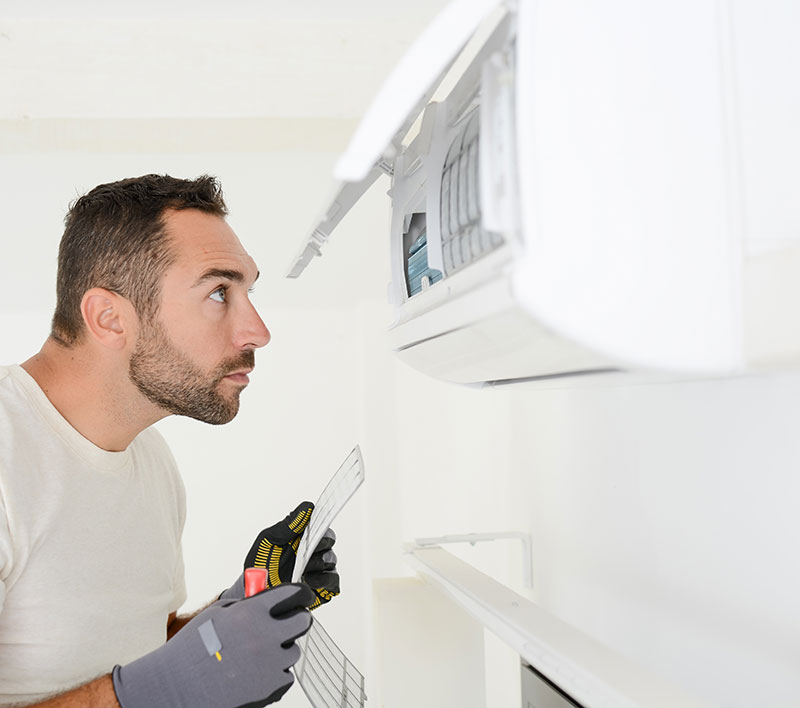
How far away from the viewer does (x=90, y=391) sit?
1.42 m

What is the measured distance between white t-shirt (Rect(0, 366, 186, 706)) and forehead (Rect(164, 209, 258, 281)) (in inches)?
13.9

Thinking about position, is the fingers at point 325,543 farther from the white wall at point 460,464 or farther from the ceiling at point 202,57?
the ceiling at point 202,57

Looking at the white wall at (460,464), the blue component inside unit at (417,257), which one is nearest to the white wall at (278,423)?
the white wall at (460,464)

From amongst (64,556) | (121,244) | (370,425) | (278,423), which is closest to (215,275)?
(121,244)

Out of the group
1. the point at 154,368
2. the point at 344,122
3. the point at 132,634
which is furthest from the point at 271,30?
the point at 132,634

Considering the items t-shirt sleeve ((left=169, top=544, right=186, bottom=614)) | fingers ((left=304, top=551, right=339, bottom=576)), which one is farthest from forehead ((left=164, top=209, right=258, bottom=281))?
t-shirt sleeve ((left=169, top=544, right=186, bottom=614))

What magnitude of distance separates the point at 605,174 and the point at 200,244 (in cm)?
103

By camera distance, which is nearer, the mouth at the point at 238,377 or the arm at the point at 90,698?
the arm at the point at 90,698

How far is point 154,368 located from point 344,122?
41.9 inches

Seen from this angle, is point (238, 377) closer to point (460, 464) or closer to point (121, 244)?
point (121, 244)

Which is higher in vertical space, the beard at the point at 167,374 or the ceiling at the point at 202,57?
the ceiling at the point at 202,57

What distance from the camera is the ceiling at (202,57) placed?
6.71ft

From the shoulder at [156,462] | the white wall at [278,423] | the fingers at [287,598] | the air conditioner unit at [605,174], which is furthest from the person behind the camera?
the white wall at [278,423]

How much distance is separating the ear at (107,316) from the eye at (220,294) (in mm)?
156
